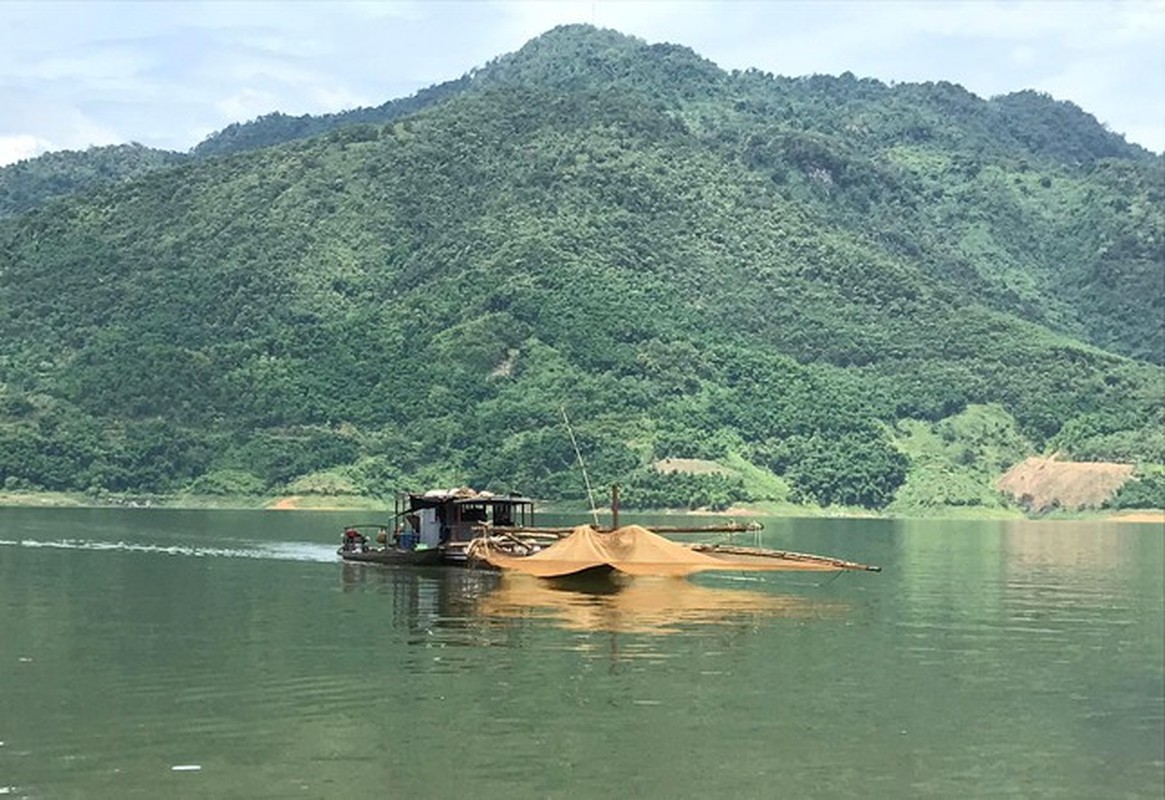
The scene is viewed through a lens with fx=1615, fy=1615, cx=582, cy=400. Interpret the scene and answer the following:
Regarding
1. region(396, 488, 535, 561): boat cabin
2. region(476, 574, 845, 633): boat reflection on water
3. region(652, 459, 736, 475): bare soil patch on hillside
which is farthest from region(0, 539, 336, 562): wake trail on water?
region(652, 459, 736, 475): bare soil patch on hillside

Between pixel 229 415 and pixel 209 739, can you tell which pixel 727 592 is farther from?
pixel 229 415

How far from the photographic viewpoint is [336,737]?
30.8 meters

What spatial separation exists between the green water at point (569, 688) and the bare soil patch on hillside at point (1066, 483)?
376 feet

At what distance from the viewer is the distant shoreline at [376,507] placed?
170000 mm

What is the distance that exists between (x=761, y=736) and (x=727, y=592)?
33995mm

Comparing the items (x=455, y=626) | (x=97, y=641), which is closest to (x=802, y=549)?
(x=455, y=626)

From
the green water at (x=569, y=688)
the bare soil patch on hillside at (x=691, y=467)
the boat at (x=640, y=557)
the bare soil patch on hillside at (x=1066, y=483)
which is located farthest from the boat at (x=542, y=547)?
the bare soil patch on hillside at (x=1066, y=483)

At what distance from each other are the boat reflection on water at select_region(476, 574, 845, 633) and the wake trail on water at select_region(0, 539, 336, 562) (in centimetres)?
1980

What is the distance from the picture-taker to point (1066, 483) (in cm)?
18512

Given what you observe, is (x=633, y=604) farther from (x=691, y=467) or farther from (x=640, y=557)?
(x=691, y=467)

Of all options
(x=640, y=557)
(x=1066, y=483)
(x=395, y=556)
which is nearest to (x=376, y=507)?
(x=1066, y=483)

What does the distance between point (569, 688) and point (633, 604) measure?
21.6m

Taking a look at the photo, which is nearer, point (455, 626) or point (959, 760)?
point (959, 760)

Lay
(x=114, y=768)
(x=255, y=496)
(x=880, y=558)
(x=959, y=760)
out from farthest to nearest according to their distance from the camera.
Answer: (x=255, y=496)
(x=880, y=558)
(x=959, y=760)
(x=114, y=768)
